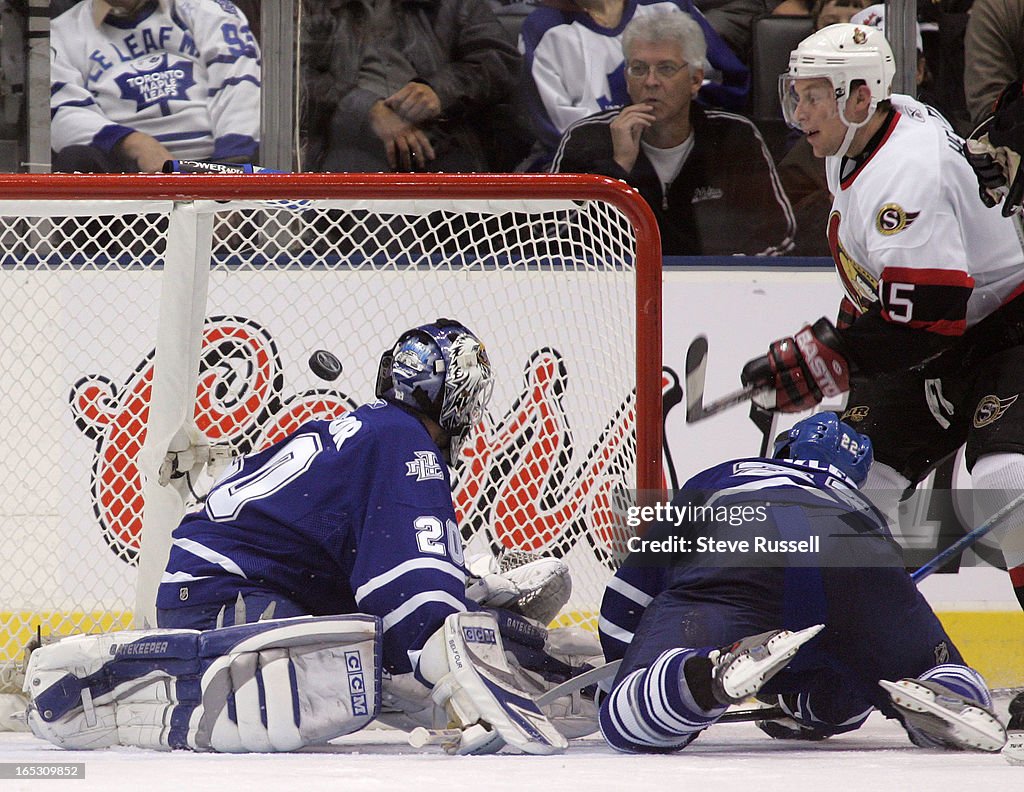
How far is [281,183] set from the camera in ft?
8.36

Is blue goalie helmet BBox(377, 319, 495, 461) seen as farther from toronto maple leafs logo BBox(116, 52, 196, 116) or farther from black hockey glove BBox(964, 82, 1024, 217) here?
toronto maple leafs logo BBox(116, 52, 196, 116)

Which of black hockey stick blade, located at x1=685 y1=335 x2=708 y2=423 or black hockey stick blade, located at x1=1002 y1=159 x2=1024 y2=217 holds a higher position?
black hockey stick blade, located at x1=1002 y1=159 x2=1024 y2=217

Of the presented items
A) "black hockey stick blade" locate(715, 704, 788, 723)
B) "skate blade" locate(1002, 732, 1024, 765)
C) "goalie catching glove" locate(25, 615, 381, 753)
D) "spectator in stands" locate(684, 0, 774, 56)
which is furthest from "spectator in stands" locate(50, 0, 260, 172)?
"skate blade" locate(1002, 732, 1024, 765)

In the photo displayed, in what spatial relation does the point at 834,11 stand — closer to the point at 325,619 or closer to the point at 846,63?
the point at 846,63

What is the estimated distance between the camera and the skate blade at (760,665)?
1.77 metres

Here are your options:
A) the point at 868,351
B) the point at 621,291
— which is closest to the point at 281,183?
the point at 621,291

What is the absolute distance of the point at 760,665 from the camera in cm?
178

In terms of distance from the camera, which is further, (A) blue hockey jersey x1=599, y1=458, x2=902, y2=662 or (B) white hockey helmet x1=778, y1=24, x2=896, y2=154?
(B) white hockey helmet x1=778, y1=24, x2=896, y2=154

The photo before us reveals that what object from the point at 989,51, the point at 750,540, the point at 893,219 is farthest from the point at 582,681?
the point at 989,51

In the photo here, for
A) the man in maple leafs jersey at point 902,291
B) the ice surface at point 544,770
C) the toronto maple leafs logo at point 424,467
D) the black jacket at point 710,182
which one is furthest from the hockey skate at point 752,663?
the black jacket at point 710,182

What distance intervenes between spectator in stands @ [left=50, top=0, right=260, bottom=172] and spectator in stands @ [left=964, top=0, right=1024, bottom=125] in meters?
1.88

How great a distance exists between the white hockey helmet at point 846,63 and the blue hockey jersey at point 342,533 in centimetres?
126

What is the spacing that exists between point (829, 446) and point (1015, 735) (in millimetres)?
520

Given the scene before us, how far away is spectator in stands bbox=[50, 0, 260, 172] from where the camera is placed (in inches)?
141
